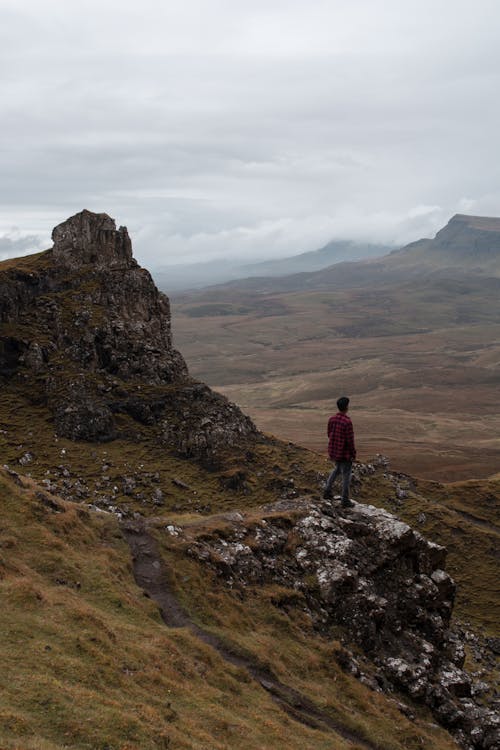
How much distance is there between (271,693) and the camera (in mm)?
27516

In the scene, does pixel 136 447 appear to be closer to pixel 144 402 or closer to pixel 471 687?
pixel 144 402

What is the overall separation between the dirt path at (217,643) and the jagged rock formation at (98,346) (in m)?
33.3

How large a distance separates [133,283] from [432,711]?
61.3 metres

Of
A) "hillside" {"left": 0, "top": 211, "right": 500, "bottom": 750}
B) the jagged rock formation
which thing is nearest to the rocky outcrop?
"hillside" {"left": 0, "top": 211, "right": 500, "bottom": 750}

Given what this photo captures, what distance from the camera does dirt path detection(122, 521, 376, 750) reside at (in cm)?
2689

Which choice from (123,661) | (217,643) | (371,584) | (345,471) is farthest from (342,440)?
(123,661)

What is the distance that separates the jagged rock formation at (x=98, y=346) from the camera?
220 ft

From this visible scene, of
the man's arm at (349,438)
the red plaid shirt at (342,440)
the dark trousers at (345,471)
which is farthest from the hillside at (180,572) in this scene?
the man's arm at (349,438)

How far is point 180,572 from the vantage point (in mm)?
33125


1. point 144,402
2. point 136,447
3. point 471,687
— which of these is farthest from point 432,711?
point 144,402

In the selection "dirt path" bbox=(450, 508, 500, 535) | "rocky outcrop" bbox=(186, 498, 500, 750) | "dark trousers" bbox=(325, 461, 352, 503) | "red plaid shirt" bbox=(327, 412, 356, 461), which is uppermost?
"red plaid shirt" bbox=(327, 412, 356, 461)

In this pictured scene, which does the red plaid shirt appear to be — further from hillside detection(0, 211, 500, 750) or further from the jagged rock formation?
the jagged rock formation

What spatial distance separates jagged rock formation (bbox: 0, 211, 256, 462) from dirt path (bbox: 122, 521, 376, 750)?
33.3 meters

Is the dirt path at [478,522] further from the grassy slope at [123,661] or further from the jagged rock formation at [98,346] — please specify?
the grassy slope at [123,661]
